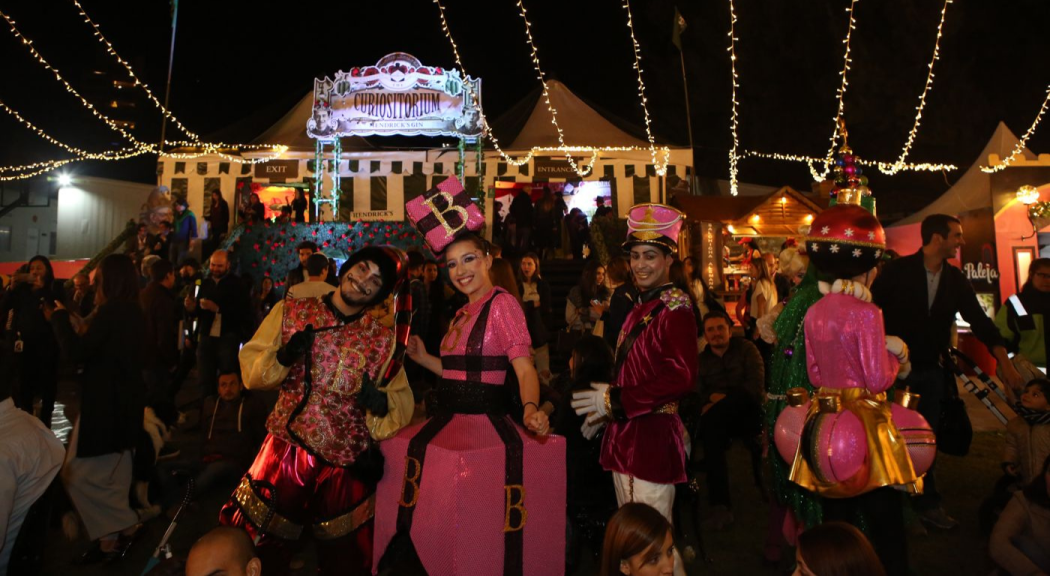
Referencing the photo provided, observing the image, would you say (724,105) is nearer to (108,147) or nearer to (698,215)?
(698,215)

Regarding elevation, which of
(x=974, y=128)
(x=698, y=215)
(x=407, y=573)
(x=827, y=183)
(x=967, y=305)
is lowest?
(x=407, y=573)

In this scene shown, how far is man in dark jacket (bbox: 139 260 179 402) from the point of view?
20.6ft

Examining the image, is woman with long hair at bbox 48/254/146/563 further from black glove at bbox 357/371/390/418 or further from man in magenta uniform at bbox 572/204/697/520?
man in magenta uniform at bbox 572/204/697/520

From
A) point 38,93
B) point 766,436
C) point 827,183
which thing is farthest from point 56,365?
point 38,93

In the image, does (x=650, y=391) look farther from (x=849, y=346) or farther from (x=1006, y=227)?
(x=1006, y=227)

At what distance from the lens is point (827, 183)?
55.6ft

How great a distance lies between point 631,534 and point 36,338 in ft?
21.5

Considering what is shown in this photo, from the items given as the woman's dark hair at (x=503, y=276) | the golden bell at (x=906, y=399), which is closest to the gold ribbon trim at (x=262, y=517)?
the golden bell at (x=906, y=399)

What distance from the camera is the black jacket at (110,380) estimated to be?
156 inches

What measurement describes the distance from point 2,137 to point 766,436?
27.2m

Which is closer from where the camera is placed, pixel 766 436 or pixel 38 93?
pixel 766 436

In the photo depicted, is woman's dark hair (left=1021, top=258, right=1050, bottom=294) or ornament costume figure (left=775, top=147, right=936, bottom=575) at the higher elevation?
woman's dark hair (left=1021, top=258, right=1050, bottom=294)

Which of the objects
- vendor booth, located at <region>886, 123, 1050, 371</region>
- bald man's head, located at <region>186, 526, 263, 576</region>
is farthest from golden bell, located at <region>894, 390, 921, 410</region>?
vendor booth, located at <region>886, 123, 1050, 371</region>

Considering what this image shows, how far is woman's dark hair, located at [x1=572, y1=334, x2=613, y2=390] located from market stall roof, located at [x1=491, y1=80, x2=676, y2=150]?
1253cm
